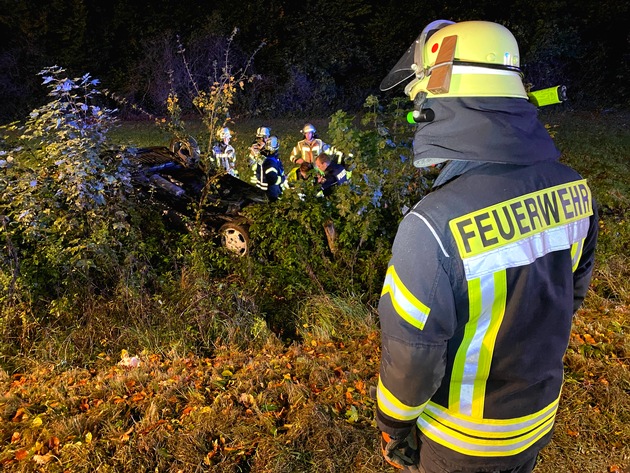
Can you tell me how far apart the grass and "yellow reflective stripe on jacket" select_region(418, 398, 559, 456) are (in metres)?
1.17

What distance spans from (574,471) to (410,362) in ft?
6.22

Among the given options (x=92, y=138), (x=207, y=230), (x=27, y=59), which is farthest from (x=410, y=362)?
(x=27, y=59)

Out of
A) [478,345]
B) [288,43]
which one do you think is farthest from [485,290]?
[288,43]

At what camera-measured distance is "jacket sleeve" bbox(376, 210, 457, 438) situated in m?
1.31

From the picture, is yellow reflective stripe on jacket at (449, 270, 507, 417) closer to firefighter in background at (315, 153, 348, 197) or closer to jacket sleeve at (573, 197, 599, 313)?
jacket sleeve at (573, 197, 599, 313)

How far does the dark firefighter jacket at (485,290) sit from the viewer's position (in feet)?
4.29

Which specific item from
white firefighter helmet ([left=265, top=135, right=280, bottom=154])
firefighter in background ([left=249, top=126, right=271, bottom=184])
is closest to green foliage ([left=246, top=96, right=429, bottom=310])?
firefighter in background ([left=249, top=126, right=271, bottom=184])

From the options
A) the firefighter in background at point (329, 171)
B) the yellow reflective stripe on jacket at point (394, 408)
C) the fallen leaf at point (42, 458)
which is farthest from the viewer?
the firefighter in background at point (329, 171)

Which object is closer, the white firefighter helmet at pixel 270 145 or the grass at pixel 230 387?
the grass at pixel 230 387

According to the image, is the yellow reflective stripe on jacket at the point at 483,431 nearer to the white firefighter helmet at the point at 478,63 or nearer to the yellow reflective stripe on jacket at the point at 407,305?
the yellow reflective stripe on jacket at the point at 407,305

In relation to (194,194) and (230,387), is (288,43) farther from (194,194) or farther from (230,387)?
(230,387)

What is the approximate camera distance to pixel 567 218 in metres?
1.45

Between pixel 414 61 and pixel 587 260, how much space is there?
3.17 ft

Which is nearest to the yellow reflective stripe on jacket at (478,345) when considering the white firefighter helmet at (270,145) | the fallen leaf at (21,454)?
the fallen leaf at (21,454)
